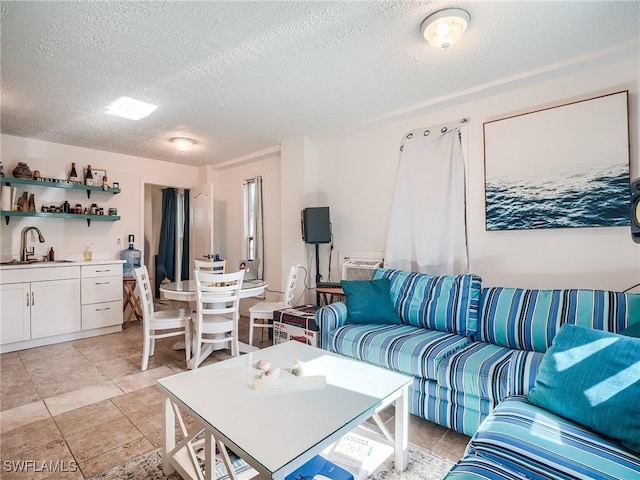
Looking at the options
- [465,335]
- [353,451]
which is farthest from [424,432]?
[465,335]

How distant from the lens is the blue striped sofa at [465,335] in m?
1.85

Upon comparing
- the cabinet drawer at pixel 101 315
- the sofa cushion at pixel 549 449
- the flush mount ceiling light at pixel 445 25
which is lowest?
the cabinet drawer at pixel 101 315

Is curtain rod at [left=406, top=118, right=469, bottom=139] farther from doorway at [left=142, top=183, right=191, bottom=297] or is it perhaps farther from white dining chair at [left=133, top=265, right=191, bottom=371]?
doorway at [left=142, top=183, right=191, bottom=297]

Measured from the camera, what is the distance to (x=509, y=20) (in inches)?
77.0

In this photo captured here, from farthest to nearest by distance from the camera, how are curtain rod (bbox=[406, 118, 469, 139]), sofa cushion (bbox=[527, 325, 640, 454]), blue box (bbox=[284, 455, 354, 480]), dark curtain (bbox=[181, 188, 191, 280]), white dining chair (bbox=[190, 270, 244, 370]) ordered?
dark curtain (bbox=[181, 188, 191, 280]) → curtain rod (bbox=[406, 118, 469, 139]) → white dining chair (bbox=[190, 270, 244, 370]) → blue box (bbox=[284, 455, 354, 480]) → sofa cushion (bbox=[527, 325, 640, 454])

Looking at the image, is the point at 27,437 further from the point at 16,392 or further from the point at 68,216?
the point at 68,216

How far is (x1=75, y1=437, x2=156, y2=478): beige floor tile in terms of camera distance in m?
1.68

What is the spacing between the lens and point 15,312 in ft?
11.5

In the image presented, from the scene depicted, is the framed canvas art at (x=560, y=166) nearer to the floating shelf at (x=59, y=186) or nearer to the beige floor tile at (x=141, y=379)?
the beige floor tile at (x=141, y=379)

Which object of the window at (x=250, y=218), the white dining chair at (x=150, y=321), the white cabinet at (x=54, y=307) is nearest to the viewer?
the white dining chair at (x=150, y=321)

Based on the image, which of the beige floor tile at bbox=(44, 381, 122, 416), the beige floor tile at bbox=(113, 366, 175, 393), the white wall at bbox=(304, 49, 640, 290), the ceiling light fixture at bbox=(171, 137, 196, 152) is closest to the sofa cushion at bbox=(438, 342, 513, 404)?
the white wall at bbox=(304, 49, 640, 290)

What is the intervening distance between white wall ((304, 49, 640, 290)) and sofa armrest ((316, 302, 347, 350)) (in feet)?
3.85

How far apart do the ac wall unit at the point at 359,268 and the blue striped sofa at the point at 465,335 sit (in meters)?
0.81

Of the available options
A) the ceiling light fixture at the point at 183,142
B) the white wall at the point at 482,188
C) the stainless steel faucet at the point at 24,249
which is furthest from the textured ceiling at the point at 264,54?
the stainless steel faucet at the point at 24,249
